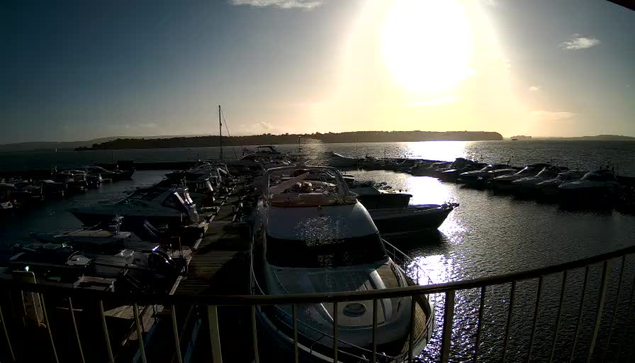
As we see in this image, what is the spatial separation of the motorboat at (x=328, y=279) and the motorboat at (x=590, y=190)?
1371 inches

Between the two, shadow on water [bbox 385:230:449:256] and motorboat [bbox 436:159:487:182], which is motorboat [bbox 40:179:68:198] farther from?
motorboat [bbox 436:159:487:182]

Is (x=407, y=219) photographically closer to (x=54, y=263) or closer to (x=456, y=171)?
(x=54, y=263)

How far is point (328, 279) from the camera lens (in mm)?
6918

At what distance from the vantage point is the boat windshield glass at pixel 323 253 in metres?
7.35

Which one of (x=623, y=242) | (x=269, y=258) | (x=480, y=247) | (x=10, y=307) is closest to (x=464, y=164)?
(x=623, y=242)

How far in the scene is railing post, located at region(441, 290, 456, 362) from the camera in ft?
8.12

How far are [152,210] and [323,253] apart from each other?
16.5 meters

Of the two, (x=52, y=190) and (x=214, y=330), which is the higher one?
(x=214, y=330)

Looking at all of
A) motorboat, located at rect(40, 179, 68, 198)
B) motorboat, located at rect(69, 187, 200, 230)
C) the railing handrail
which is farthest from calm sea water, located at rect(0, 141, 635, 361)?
the railing handrail

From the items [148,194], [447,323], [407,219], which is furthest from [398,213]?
[447,323]

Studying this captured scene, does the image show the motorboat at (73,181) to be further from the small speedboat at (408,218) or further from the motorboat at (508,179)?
the motorboat at (508,179)

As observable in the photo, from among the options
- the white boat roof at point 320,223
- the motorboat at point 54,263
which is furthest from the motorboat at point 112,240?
the white boat roof at point 320,223

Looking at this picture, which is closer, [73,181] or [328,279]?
[328,279]

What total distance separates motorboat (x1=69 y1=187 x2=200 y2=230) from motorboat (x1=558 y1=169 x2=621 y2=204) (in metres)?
36.6
